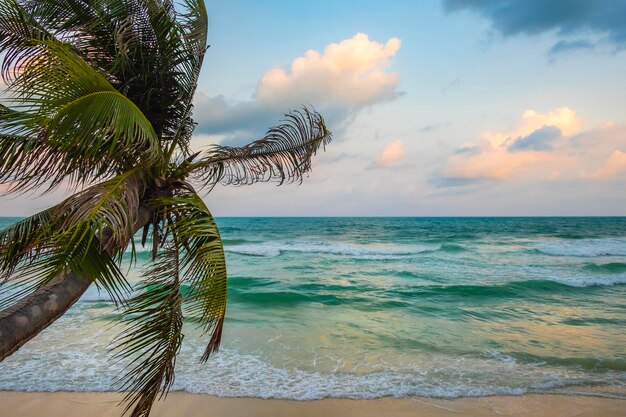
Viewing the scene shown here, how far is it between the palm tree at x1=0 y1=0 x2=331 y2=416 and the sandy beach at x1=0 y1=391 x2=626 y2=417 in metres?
2.67

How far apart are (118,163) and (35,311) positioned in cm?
157

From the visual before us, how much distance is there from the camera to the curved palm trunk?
2832mm

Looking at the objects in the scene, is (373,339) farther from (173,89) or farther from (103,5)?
(103,5)

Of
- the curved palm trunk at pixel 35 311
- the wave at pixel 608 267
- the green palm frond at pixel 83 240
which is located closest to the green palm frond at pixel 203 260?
the green palm frond at pixel 83 240

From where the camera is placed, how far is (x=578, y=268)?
2344 centimetres

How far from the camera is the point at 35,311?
3012 mm

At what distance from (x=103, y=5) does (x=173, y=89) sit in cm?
113

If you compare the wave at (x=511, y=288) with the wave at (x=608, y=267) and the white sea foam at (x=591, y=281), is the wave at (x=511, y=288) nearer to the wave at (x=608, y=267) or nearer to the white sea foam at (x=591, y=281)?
the white sea foam at (x=591, y=281)

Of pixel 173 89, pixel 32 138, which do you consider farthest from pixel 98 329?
pixel 32 138

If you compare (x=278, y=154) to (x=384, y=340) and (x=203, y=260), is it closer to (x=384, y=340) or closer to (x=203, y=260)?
(x=203, y=260)

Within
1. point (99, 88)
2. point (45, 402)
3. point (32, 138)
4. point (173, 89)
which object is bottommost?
point (45, 402)

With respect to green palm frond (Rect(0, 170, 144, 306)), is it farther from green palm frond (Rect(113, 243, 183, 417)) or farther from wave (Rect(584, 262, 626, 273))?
wave (Rect(584, 262, 626, 273))

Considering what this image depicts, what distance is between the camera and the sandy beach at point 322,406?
6621mm

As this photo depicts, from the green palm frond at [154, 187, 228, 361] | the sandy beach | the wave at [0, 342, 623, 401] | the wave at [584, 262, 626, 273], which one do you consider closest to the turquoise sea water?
the wave at [0, 342, 623, 401]
